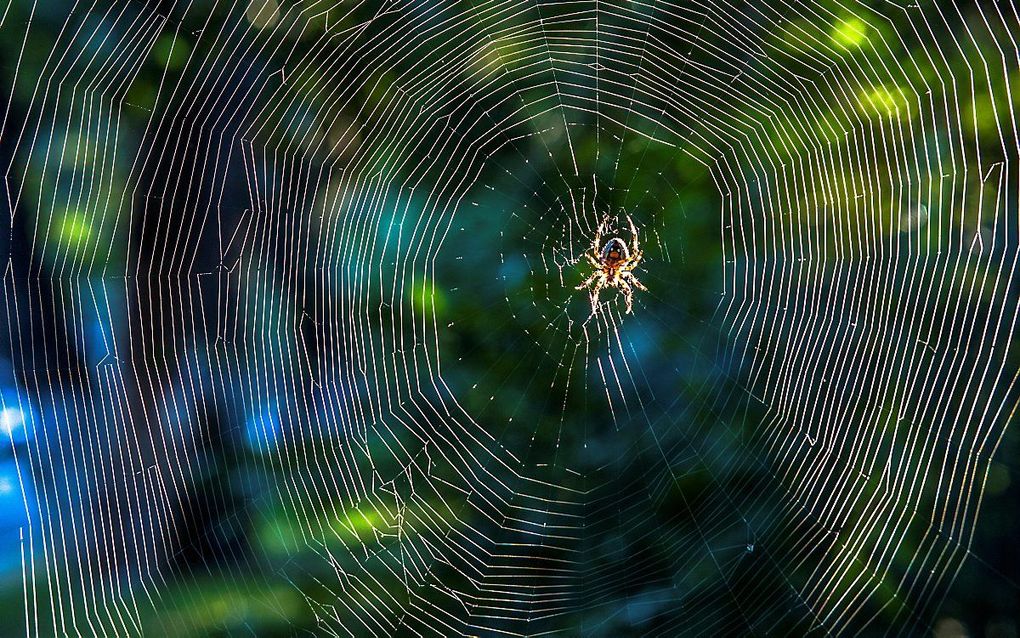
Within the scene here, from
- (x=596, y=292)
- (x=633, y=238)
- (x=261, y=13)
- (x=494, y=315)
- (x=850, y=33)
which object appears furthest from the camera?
(x=633, y=238)

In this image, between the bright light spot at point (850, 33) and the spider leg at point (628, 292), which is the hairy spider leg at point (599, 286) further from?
the bright light spot at point (850, 33)

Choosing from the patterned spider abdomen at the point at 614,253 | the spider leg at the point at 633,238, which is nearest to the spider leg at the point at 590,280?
the patterned spider abdomen at the point at 614,253

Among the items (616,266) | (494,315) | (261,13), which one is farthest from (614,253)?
(261,13)

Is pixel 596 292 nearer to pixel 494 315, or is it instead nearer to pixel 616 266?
pixel 616 266

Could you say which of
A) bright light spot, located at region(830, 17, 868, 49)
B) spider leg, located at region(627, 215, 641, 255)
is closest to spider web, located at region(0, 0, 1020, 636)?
bright light spot, located at region(830, 17, 868, 49)

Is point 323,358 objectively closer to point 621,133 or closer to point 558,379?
point 558,379

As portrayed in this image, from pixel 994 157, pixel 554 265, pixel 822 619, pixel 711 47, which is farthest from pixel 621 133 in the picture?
pixel 822 619
